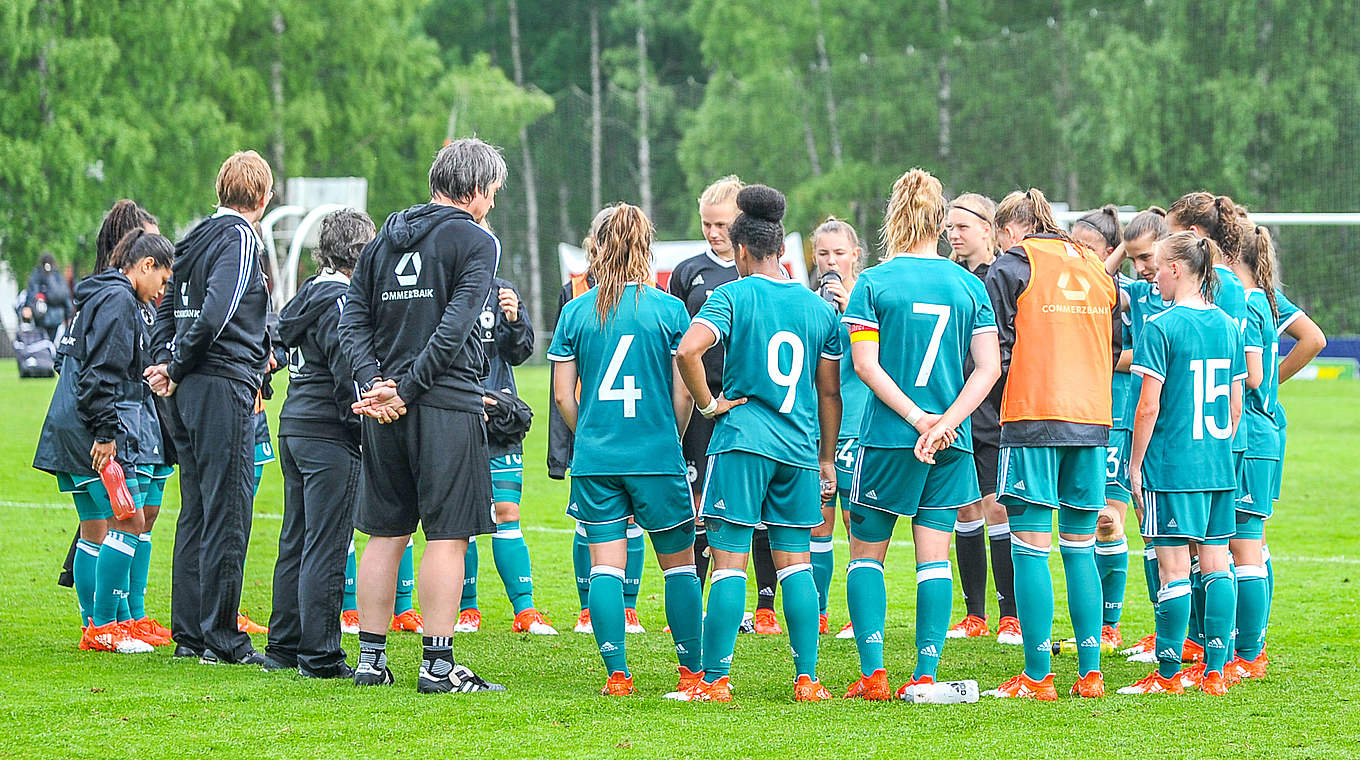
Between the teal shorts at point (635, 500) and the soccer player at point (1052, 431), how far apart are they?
124 cm

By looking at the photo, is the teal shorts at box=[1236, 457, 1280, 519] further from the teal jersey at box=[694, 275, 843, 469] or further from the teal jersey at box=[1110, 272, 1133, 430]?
the teal jersey at box=[694, 275, 843, 469]

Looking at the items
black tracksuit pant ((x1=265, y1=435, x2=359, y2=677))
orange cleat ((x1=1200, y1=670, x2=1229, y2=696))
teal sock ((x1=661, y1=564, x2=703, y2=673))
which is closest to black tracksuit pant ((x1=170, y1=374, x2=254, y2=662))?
black tracksuit pant ((x1=265, y1=435, x2=359, y2=677))

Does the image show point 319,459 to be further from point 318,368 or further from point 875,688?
point 875,688

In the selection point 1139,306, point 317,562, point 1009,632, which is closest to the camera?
point 317,562

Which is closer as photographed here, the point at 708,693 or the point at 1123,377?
the point at 708,693

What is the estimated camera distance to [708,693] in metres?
5.65

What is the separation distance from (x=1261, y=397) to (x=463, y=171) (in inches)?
133

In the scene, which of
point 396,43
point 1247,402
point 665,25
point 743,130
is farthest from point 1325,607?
point 665,25

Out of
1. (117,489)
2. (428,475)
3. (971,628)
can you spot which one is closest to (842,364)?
(971,628)

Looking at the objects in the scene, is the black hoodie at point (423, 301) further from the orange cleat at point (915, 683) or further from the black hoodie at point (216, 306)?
the orange cleat at point (915, 683)

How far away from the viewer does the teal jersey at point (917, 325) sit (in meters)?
5.58

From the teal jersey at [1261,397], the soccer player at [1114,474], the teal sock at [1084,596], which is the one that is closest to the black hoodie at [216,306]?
the teal sock at [1084,596]

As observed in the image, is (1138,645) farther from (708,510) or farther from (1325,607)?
(708,510)

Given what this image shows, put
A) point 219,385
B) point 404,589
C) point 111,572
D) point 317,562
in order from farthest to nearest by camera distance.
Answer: point 404,589, point 111,572, point 219,385, point 317,562
